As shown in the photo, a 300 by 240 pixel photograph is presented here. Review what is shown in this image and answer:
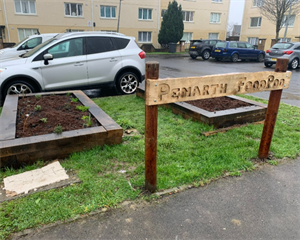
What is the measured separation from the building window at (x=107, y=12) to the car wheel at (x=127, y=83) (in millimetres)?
25792

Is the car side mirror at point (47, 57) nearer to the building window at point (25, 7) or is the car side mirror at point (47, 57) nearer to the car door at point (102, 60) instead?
the car door at point (102, 60)

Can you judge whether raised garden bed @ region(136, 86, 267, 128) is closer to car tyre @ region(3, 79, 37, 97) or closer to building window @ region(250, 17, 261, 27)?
car tyre @ region(3, 79, 37, 97)

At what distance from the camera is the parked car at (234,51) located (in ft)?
65.5

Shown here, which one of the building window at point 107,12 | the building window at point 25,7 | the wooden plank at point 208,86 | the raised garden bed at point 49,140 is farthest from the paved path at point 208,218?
the building window at point 107,12

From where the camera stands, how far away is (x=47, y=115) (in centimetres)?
470

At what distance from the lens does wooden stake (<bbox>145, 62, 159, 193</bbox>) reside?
8.46ft

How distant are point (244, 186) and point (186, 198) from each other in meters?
0.82

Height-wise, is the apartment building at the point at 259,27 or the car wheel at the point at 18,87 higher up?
the apartment building at the point at 259,27

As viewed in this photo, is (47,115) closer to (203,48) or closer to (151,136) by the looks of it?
(151,136)

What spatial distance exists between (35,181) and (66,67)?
171 inches

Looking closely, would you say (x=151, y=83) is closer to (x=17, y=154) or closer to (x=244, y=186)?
(x=244, y=186)

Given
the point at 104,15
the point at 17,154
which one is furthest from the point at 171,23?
the point at 17,154

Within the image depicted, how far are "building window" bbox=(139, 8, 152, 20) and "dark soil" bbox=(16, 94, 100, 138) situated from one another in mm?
29868

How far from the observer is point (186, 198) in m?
2.96
